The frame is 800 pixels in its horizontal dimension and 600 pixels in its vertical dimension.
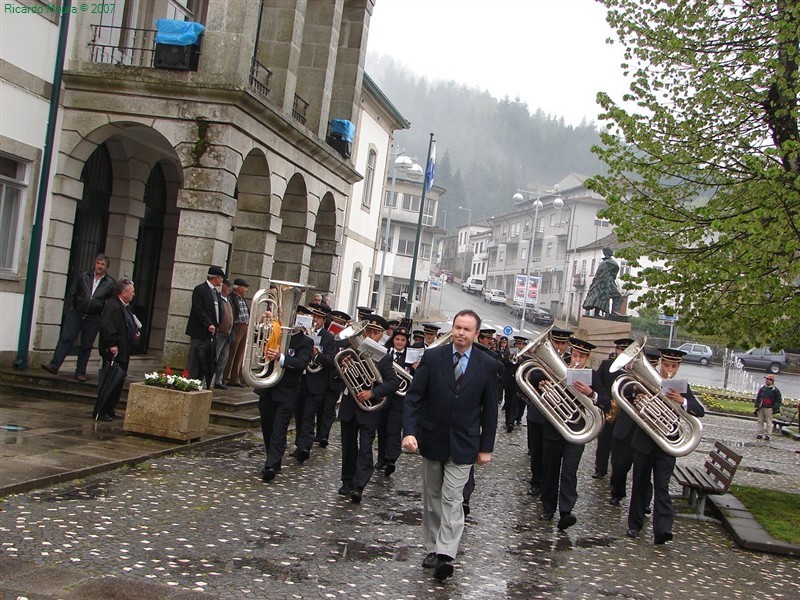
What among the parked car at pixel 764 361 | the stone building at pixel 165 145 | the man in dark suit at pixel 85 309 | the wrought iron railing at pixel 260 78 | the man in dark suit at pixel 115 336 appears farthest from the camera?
the parked car at pixel 764 361

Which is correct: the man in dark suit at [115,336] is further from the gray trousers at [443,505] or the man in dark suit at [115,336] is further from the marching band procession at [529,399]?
the gray trousers at [443,505]

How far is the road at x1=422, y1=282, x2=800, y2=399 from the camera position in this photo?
5050 cm

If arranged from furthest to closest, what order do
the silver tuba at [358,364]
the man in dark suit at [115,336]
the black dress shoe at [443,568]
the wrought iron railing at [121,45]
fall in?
the wrought iron railing at [121,45], the man in dark suit at [115,336], the silver tuba at [358,364], the black dress shoe at [443,568]

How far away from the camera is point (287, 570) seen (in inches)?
273

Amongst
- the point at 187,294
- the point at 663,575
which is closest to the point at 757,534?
the point at 663,575

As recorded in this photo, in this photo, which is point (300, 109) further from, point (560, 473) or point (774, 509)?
point (774, 509)

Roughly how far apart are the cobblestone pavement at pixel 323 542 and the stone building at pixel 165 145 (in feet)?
18.5

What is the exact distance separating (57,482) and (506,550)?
4.36 meters

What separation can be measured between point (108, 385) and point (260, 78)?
28.8ft

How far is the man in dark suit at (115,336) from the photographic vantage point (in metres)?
12.3

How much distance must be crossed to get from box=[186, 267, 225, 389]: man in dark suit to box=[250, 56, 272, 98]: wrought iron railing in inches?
213

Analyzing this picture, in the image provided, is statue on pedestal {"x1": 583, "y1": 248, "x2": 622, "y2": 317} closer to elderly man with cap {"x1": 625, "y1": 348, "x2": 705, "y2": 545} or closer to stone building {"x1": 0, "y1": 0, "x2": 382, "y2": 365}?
stone building {"x1": 0, "y1": 0, "x2": 382, "y2": 365}

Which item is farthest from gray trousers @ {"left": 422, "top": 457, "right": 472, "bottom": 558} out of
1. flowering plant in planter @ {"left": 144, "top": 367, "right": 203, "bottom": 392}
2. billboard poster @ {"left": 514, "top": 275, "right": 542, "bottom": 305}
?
billboard poster @ {"left": 514, "top": 275, "right": 542, "bottom": 305}

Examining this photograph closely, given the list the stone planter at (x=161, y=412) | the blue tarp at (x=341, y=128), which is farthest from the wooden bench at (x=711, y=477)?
the blue tarp at (x=341, y=128)
